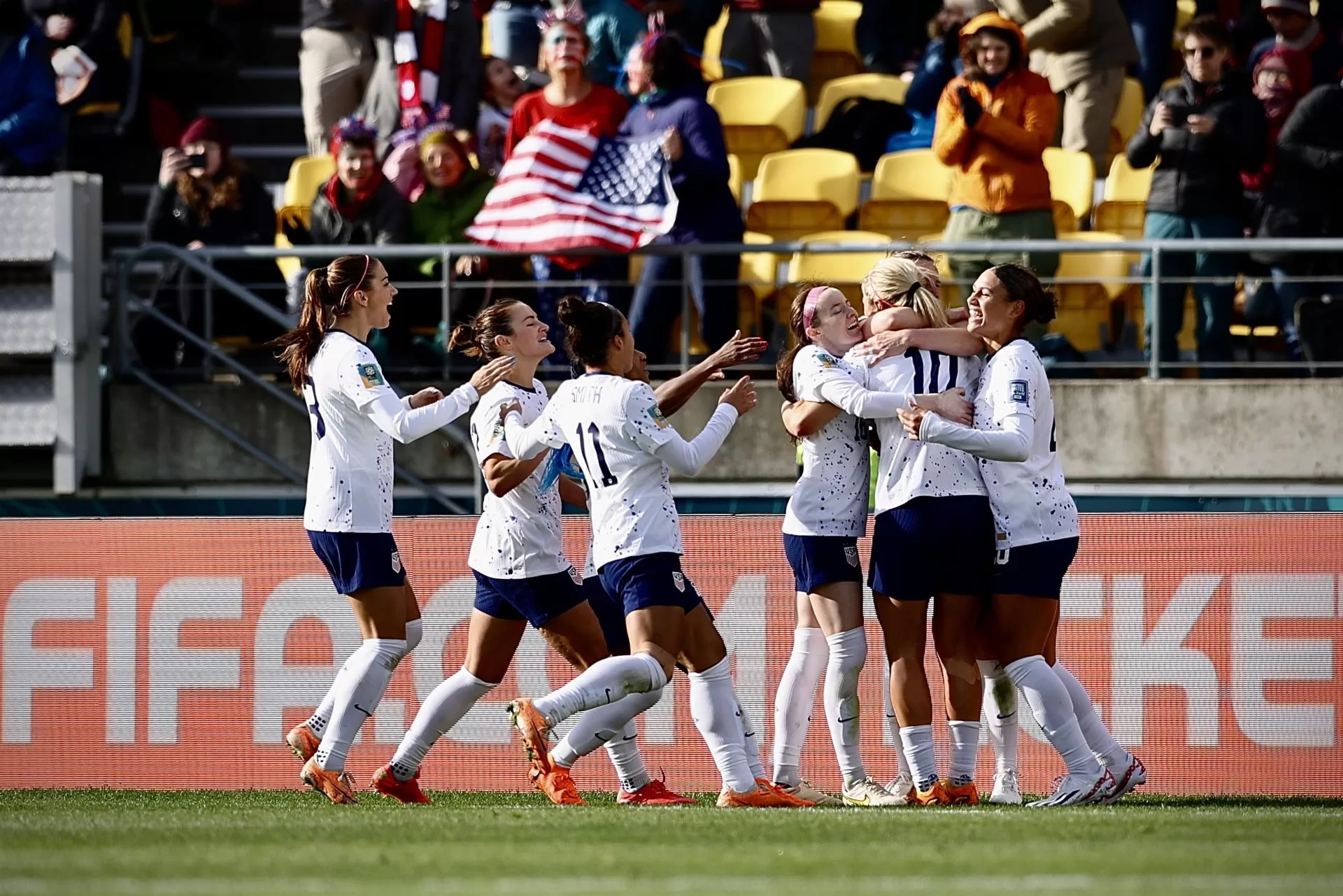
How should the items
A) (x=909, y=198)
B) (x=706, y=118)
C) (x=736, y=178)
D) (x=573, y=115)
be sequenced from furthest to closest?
1. (x=736, y=178)
2. (x=909, y=198)
3. (x=573, y=115)
4. (x=706, y=118)

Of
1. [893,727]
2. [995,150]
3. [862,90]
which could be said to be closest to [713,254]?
[995,150]

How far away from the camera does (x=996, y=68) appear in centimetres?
1172

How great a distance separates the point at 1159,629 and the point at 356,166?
5841 millimetres

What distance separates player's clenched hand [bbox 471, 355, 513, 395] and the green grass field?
1.53 metres

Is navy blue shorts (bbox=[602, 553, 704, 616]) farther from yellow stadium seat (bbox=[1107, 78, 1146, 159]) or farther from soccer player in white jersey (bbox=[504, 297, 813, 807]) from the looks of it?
yellow stadium seat (bbox=[1107, 78, 1146, 159])

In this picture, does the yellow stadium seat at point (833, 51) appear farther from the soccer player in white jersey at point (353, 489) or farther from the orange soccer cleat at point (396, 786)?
the orange soccer cleat at point (396, 786)

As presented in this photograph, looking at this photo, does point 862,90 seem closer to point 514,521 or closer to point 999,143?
point 999,143

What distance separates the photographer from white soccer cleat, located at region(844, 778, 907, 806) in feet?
25.9

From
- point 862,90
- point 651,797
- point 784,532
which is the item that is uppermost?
point 862,90

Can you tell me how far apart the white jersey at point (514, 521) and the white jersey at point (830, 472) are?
886mm

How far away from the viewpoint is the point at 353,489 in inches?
310

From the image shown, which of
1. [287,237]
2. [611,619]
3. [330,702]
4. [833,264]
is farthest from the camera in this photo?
[287,237]

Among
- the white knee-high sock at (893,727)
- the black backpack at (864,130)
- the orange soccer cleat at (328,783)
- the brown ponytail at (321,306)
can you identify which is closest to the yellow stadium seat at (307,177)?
the black backpack at (864,130)

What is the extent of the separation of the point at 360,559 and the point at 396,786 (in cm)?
89
